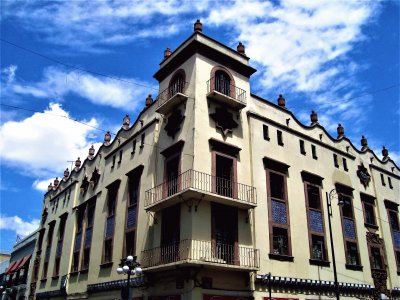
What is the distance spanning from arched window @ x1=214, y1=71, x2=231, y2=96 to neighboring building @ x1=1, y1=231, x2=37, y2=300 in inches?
1127

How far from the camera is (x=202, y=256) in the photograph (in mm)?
16234

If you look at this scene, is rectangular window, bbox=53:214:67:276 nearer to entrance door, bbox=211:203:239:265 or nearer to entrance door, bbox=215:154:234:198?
entrance door, bbox=211:203:239:265

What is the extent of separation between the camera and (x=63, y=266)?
29.1m

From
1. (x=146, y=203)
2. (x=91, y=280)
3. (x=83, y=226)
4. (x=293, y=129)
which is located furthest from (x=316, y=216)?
(x=83, y=226)

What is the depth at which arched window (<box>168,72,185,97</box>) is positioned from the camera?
815 inches

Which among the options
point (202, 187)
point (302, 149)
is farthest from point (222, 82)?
point (302, 149)

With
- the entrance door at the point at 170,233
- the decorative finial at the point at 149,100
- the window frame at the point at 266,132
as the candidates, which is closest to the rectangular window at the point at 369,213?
the window frame at the point at 266,132

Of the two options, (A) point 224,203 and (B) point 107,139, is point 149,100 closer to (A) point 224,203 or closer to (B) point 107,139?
(B) point 107,139

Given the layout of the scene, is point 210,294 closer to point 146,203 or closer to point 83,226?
point 146,203

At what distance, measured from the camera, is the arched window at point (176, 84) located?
20.7 m

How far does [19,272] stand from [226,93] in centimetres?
3137

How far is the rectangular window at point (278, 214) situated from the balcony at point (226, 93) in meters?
4.01

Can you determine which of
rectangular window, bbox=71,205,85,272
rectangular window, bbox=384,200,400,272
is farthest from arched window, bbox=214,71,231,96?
rectangular window, bbox=384,200,400,272

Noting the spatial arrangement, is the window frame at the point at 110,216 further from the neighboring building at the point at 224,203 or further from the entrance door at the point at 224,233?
the entrance door at the point at 224,233
